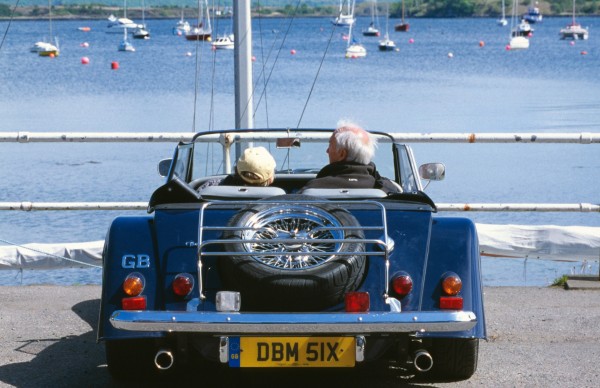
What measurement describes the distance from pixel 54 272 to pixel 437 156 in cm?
1328

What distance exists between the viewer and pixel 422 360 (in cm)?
524

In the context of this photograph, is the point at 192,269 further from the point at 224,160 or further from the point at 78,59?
the point at 78,59

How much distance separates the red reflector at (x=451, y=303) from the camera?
5285mm

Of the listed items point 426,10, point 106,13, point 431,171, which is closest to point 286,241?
point 431,171

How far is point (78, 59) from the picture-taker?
8219 cm

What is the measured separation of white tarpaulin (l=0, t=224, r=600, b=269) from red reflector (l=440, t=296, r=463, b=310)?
4.29m

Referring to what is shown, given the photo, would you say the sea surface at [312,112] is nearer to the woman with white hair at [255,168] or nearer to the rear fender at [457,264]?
the woman with white hair at [255,168]

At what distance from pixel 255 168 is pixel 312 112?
1252 inches

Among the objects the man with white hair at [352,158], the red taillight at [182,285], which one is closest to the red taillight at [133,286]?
the red taillight at [182,285]

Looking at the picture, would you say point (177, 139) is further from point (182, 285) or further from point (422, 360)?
point (422, 360)

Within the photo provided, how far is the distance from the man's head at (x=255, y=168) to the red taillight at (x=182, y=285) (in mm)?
982

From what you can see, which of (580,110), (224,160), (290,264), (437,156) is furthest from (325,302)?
(580,110)

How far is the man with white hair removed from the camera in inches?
244

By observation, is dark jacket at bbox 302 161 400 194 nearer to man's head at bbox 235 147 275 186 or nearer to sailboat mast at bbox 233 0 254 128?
man's head at bbox 235 147 275 186
